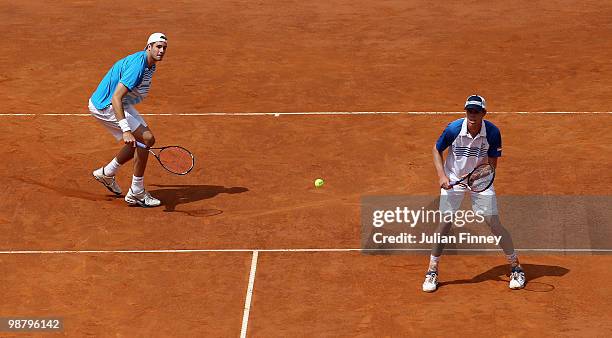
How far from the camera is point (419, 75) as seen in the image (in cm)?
1980

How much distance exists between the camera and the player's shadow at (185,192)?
14.5 meters

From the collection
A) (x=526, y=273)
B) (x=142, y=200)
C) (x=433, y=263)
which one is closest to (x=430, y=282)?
(x=433, y=263)

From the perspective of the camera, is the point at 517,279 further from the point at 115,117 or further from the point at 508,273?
the point at 115,117

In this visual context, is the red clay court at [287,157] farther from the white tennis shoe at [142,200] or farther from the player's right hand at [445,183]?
the player's right hand at [445,183]

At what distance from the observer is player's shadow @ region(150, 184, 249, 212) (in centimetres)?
1447

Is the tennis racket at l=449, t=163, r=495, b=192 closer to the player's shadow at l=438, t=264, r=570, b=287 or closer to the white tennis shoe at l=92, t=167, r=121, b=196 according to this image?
the player's shadow at l=438, t=264, r=570, b=287

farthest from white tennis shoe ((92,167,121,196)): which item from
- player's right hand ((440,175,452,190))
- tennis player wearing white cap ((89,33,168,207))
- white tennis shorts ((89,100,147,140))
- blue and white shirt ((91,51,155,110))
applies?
player's right hand ((440,175,452,190))

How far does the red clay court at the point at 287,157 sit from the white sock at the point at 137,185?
325 mm

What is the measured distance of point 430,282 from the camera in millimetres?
11727

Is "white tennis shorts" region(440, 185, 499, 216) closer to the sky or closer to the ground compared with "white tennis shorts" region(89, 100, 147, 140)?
closer to the ground

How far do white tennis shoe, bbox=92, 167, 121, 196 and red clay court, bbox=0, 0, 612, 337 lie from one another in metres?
0.21

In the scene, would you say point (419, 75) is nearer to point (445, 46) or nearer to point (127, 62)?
point (445, 46)

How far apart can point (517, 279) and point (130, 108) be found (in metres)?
5.33

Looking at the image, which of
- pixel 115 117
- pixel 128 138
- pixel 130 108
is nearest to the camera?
pixel 128 138
